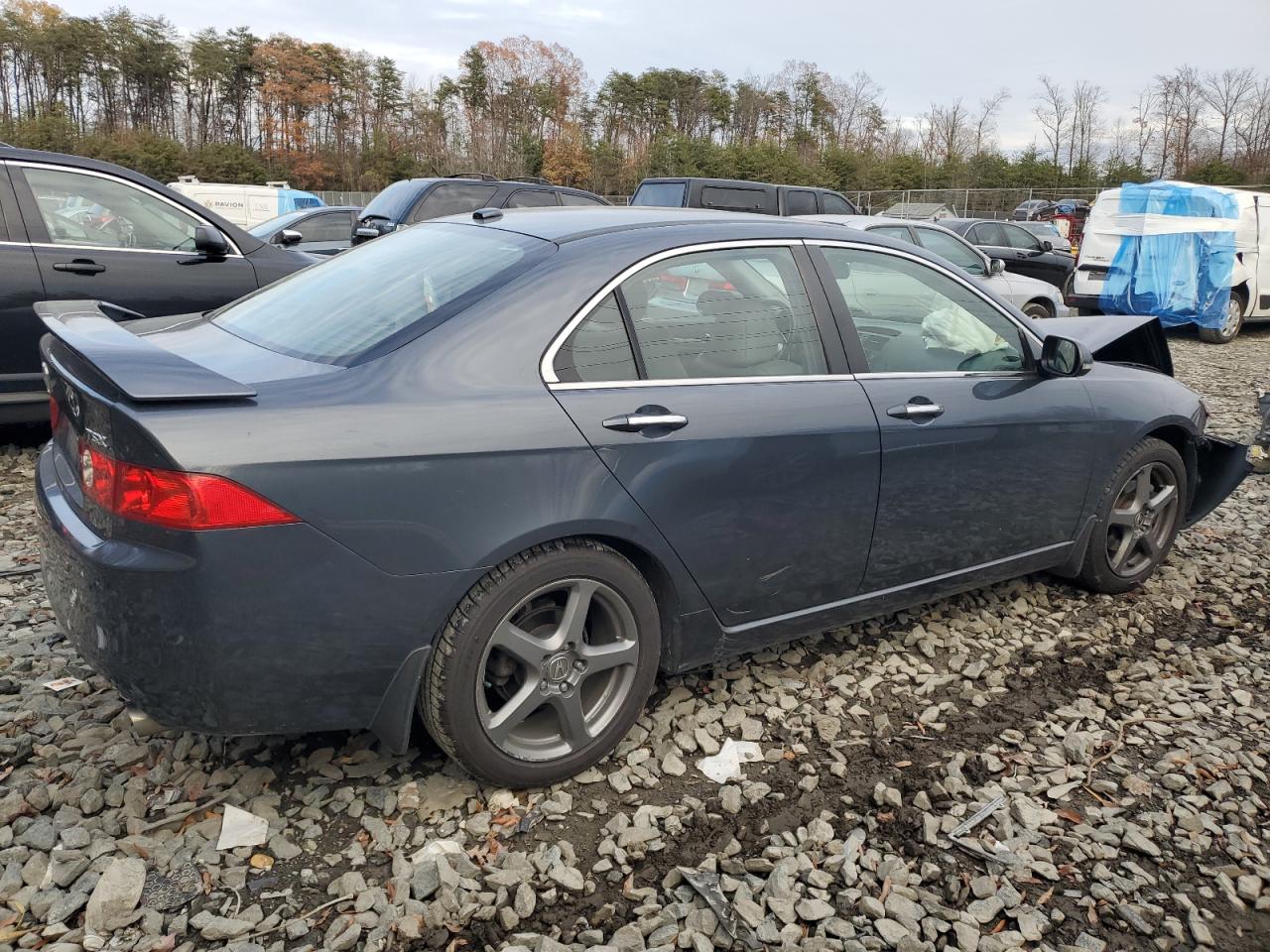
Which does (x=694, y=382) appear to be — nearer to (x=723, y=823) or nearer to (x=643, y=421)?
(x=643, y=421)

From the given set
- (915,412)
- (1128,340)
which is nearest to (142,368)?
(915,412)

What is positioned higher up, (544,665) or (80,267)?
(80,267)

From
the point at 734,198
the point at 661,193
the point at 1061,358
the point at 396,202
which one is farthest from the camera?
the point at 734,198

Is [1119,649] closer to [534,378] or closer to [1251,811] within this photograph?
[1251,811]

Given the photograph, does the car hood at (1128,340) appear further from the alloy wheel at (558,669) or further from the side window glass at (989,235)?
the side window glass at (989,235)

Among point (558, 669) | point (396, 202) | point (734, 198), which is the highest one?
point (734, 198)

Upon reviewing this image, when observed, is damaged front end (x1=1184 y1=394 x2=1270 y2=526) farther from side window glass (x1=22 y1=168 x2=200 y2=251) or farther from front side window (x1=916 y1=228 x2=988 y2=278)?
front side window (x1=916 y1=228 x2=988 y2=278)

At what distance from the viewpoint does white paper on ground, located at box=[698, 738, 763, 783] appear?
2.99m

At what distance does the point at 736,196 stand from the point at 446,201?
172 inches

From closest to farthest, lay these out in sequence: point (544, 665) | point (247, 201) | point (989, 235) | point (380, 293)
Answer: point (544, 665) < point (380, 293) < point (989, 235) < point (247, 201)

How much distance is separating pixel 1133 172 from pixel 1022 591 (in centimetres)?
5950

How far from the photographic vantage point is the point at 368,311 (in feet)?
9.36

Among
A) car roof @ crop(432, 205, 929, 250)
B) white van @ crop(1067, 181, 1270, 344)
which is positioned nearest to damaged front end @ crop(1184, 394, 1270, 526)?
car roof @ crop(432, 205, 929, 250)

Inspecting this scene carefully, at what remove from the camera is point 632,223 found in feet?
10.3
